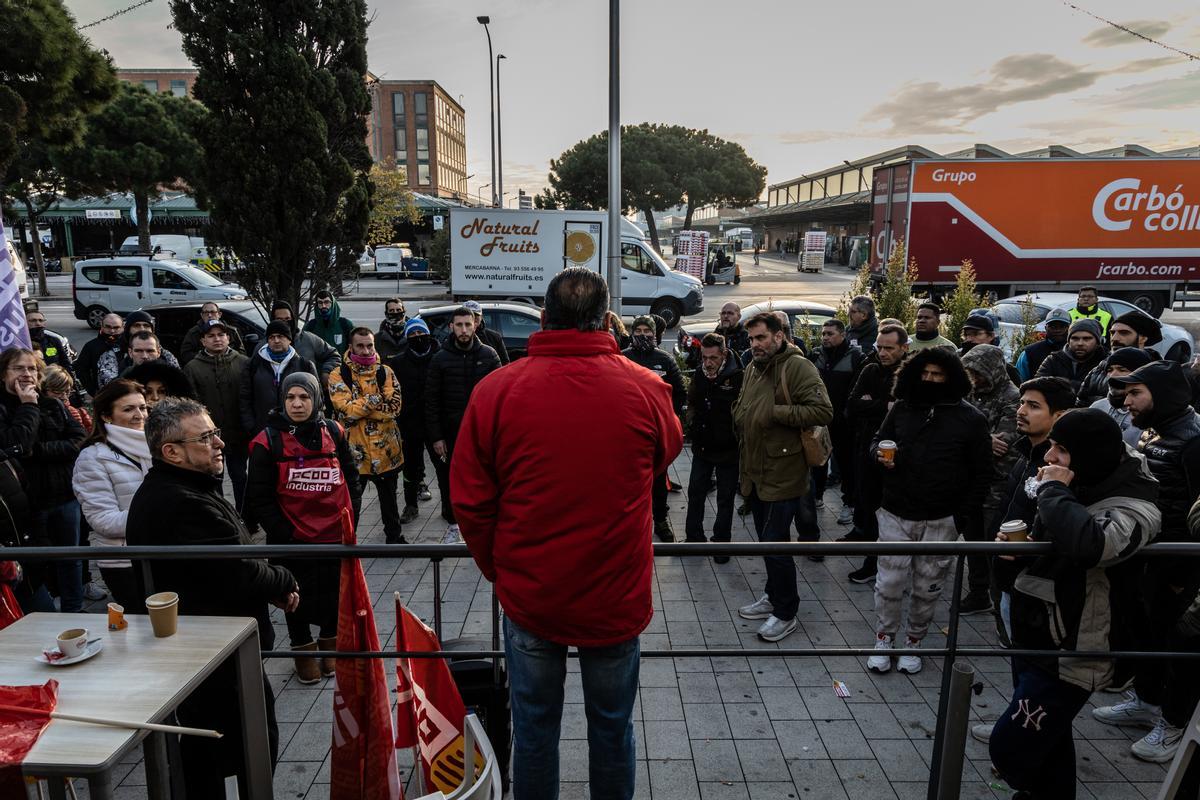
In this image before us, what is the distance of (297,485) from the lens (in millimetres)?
4340

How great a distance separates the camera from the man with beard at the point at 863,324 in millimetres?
7191

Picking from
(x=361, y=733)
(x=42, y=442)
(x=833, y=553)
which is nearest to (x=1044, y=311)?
(x=833, y=553)

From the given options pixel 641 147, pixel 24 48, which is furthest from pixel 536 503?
pixel 641 147

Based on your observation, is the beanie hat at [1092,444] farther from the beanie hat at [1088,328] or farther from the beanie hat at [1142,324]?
the beanie hat at [1088,328]

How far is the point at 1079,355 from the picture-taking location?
666cm

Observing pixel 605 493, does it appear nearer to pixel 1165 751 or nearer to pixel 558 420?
pixel 558 420

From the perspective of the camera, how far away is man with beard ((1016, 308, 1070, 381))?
25.5ft

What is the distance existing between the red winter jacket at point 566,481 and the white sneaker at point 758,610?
10.5ft

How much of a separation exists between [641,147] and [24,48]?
47204mm

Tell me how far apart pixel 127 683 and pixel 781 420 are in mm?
3943

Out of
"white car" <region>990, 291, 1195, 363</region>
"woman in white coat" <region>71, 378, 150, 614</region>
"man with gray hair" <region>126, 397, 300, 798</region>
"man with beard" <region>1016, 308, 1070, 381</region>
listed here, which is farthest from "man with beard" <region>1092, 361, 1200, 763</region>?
"white car" <region>990, 291, 1195, 363</region>

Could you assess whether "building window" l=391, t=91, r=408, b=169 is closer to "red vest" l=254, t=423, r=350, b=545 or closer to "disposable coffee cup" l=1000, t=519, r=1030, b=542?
"red vest" l=254, t=423, r=350, b=545

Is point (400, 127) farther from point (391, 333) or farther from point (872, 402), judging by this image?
point (872, 402)

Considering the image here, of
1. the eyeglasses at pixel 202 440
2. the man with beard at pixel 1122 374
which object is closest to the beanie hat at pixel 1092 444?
the man with beard at pixel 1122 374
